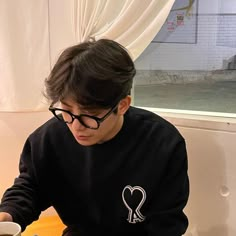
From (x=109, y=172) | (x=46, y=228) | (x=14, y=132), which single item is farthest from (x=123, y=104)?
(x=14, y=132)

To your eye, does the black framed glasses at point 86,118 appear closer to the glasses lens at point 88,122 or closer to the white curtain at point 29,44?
the glasses lens at point 88,122

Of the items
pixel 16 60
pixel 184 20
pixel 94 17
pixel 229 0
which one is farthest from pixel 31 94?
pixel 229 0

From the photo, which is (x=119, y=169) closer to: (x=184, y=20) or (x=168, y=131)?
(x=168, y=131)

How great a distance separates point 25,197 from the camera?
1.07 meters

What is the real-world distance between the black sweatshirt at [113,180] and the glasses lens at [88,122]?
0.56 ft

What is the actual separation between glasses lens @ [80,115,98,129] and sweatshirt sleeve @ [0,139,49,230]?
308 millimetres

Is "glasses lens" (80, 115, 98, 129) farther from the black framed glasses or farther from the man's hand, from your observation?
the man's hand

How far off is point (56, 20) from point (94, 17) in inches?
11.8

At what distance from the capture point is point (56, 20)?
1694mm

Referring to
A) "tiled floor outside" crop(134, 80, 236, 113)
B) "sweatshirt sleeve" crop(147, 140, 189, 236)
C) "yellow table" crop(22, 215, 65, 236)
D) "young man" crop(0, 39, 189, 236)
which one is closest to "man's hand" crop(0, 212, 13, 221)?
"young man" crop(0, 39, 189, 236)

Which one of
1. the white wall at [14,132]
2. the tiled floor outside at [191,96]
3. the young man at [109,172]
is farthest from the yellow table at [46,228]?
the tiled floor outside at [191,96]

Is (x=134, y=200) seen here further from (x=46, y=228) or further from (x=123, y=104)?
(x=46, y=228)

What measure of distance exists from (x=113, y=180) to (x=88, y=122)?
0.26 m

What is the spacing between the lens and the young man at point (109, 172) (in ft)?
3.18
